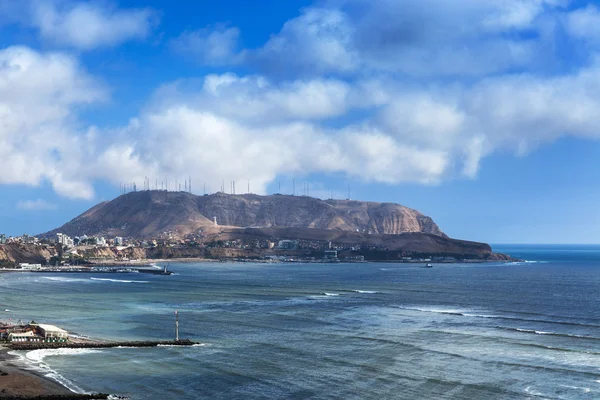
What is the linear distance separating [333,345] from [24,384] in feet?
83.6

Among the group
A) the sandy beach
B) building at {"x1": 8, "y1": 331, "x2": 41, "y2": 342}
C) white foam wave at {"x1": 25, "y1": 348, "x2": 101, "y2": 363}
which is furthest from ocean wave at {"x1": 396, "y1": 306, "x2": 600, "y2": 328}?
the sandy beach

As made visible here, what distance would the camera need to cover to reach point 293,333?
62062 mm

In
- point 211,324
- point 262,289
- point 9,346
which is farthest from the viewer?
point 262,289

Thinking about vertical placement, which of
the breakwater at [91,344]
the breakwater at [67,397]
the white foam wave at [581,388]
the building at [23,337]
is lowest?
the white foam wave at [581,388]

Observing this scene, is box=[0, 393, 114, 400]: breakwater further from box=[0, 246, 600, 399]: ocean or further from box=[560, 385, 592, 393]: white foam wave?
box=[560, 385, 592, 393]: white foam wave

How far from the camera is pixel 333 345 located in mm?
55594

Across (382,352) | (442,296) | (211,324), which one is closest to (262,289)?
(442,296)

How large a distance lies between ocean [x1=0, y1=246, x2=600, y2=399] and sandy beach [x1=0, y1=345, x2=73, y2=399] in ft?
4.37

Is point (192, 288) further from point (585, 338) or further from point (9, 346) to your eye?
point (585, 338)

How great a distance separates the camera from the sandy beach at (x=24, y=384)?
129ft

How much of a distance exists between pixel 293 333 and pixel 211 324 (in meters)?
10.9

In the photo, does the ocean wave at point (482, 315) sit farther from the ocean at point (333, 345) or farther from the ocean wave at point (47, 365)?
the ocean wave at point (47, 365)

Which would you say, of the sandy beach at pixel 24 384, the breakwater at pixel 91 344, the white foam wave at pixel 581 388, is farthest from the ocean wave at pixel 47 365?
the white foam wave at pixel 581 388

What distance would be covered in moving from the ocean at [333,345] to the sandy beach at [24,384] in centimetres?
133
